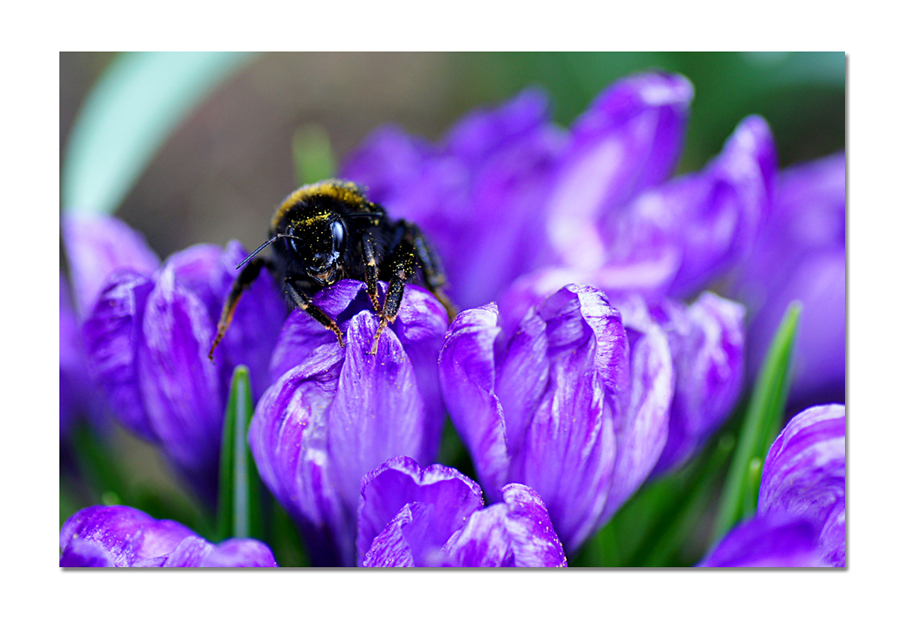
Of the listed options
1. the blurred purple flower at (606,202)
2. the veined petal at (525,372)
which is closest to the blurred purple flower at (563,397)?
the veined petal at (525,372)

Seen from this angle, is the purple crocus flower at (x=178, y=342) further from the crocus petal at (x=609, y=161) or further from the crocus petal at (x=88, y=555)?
the crocus petal at (x=609, y=161)

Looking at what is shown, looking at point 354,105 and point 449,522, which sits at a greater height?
point 354,105

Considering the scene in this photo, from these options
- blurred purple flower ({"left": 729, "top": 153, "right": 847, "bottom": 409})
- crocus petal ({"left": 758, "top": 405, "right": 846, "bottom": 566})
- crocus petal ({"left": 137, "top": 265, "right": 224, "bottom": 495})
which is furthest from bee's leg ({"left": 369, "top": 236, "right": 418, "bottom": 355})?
blurred purple flower ({"left": 729, "top": 153, "right": 847, "bottom": 409})

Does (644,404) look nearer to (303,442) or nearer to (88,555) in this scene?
(303,442)

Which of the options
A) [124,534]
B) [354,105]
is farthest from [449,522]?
[354,105]

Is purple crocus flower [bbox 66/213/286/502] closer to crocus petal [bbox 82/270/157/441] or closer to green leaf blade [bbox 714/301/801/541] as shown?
crocus petal [bbox 82/270/157/441]
